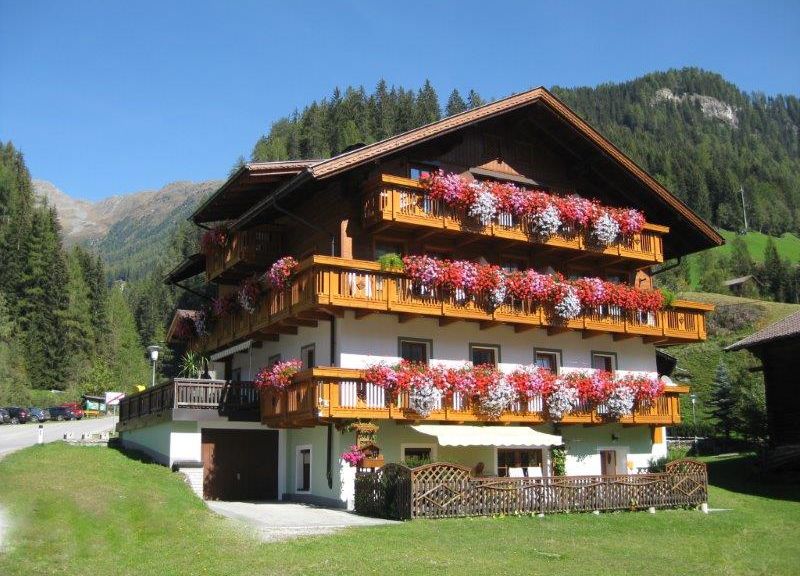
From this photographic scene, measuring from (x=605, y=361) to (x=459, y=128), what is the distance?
9.53 metres

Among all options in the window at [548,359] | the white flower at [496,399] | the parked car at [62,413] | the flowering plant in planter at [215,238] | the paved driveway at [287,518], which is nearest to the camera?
the paved driveway at [287,518]

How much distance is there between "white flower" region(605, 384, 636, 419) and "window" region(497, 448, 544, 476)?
2.54m

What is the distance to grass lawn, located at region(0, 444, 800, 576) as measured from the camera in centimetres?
1507

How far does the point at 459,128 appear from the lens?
26.9m

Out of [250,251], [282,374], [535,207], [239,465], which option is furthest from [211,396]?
[535,207]

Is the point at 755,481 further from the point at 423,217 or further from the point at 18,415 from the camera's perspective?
the point at 18,415

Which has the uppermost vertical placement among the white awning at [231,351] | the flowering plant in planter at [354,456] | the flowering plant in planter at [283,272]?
the flowering plant in planter at [283,272]

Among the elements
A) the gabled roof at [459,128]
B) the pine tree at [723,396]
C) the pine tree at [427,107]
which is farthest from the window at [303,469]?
the pine tree at [427,107]

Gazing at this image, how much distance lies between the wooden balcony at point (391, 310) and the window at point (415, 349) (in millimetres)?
781

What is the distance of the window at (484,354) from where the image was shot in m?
27.2

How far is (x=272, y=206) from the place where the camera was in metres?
27.3

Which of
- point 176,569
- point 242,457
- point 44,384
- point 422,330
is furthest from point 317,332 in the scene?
point 44,384

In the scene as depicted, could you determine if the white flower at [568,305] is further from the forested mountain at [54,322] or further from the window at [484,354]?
the forested mountain at [54,322]

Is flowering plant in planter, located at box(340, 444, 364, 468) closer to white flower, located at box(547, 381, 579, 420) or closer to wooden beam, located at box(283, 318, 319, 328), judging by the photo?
wooden beam, located at box(283, 318, 319, 328)
